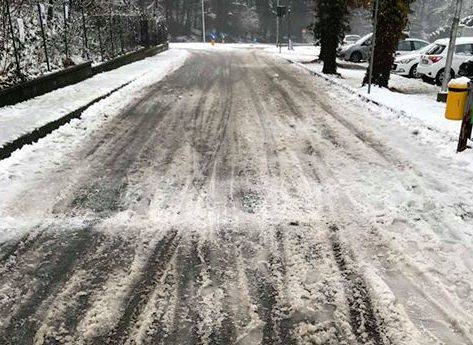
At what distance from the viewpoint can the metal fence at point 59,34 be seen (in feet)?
32.0

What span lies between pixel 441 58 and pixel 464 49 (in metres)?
0.90

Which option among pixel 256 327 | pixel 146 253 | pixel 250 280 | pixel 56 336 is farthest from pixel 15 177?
pixel 256 327

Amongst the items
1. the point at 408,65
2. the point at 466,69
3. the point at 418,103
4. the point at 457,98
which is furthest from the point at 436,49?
the point at 457,98

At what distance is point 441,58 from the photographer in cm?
1480

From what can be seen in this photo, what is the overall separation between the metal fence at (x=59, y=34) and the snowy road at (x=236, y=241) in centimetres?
430

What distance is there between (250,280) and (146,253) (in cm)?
97

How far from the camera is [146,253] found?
3627 millimetres

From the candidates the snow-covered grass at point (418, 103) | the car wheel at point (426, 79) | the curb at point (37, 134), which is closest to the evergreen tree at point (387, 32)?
the snow-covered grass at point (418, 103)

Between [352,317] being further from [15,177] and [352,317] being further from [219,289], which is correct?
[15,177]

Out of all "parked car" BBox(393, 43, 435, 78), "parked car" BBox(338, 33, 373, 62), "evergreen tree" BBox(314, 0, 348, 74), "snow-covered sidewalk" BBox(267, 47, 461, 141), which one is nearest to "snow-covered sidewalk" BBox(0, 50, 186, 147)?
"snow-covered sidewalk" BBox(267, 47, 461, 141)

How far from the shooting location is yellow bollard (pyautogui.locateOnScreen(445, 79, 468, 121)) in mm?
6672

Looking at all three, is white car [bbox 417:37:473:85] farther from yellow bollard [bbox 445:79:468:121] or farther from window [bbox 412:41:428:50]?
yellow bollard [bbox 445:79:468:121]

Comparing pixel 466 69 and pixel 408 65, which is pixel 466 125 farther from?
pixel 408 65

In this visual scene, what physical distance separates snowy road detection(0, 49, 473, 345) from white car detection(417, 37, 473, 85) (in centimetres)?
931
